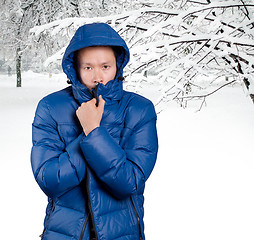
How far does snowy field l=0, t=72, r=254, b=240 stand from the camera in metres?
3.41

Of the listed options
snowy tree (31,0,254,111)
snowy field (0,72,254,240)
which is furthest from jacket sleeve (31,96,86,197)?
snowy field (0,72,254,240)

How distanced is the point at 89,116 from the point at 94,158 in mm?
176

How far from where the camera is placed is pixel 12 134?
7781 millimetres

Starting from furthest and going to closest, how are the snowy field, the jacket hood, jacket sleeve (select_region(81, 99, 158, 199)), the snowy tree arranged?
the snowy field < the snowy tree < the jacket hood < jacket sleeve (select_region(81, 99, 158, 199))

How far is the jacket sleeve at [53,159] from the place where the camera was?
1166mm

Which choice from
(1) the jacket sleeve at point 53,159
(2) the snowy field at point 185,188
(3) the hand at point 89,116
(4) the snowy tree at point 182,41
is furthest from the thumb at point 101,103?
(2) the snowy field at point 185,188

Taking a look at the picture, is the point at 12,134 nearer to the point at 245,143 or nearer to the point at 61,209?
the point at 245,143

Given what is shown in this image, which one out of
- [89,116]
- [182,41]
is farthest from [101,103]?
[182,41]

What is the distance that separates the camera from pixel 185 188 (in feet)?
14.7

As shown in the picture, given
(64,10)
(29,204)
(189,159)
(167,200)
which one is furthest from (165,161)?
(64,10)

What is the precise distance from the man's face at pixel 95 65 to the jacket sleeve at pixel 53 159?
232 millimetres

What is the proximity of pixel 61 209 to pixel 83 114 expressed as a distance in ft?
1.40

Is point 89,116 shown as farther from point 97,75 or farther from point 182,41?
point 182,41

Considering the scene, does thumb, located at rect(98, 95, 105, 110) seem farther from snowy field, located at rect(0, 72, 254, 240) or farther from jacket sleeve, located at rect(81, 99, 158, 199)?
snowy field, located at rect(0, 72, 254, 240)
